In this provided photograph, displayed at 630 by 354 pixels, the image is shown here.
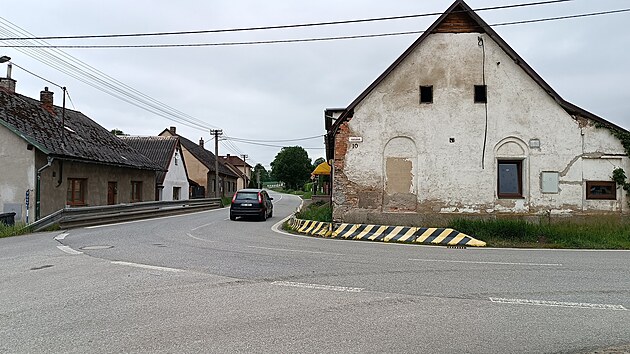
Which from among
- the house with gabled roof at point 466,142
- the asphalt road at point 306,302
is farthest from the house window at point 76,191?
the house with gabled roof at point 466,142

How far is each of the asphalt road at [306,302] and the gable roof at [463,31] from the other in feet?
25.7

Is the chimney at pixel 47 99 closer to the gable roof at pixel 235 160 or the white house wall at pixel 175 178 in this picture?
the white house wall at pixel 175 178

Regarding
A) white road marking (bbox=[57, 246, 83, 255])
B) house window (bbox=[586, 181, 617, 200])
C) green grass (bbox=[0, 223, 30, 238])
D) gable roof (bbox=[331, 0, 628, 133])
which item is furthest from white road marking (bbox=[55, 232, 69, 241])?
house window (bbox=[586, 181, 617, 200])

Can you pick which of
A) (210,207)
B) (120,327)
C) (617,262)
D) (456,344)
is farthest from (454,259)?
(210,207)

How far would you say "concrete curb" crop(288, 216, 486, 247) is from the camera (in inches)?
588

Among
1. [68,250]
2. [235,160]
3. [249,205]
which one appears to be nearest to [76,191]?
[249,205]

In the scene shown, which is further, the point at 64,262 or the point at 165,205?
the point at 165,205

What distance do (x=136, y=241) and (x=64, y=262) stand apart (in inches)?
154

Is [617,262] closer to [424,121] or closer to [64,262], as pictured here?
[424,121]

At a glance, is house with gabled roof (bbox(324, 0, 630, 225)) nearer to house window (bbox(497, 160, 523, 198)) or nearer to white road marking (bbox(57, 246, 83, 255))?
house window (bbox(497, 160, 523, 198))

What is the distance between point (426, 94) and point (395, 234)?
5.92 metres

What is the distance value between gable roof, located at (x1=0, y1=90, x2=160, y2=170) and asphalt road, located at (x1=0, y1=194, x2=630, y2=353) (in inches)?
466

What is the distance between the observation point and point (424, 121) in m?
18.2

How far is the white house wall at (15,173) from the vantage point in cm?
2070
